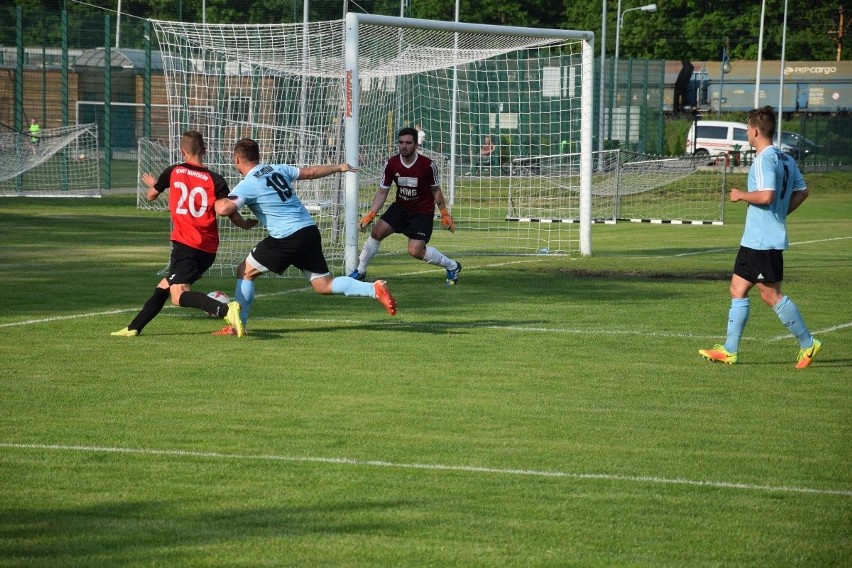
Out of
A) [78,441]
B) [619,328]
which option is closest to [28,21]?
[619,328]

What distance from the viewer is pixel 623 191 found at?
3275 cm

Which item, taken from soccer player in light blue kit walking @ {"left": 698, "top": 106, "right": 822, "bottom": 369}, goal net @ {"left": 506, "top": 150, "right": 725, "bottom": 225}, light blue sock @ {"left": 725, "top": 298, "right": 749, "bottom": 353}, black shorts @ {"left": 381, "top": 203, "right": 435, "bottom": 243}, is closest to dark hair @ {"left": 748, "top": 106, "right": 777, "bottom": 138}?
soccer player in light blue kit walking @ {"left": 698, "top": 106, "right": 822, "bottom": 369}

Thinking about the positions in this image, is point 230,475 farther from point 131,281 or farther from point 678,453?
point 131,281

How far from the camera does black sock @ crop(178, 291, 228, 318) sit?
36.0 feet

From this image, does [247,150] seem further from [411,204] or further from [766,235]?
[411,204]

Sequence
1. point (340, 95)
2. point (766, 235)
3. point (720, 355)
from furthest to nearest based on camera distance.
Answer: point (340, 95) < point (720, 355) < point (766, 235)

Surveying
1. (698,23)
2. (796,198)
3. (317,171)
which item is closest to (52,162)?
(317,171)

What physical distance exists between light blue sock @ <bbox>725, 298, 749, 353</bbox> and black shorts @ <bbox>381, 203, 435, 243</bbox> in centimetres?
604

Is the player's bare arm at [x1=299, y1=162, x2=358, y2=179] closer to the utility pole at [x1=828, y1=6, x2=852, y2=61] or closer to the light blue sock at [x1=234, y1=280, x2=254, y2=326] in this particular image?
the light blue sock at [x1=234, y1=280, x2=254, y2=326]

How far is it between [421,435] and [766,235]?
152 inches

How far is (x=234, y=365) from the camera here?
31.6 ft

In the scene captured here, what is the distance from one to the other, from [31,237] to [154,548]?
17.2 metres

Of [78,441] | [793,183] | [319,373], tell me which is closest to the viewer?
[78,441]

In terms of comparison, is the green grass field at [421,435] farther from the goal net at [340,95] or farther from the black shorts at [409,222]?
the goal net at [340,95]
